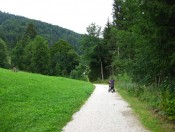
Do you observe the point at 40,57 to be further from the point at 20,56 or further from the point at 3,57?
the point at 3,57

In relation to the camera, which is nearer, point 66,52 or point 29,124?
point 29,124

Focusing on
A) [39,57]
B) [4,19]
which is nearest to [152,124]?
[39,57]

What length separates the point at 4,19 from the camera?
181000 mm

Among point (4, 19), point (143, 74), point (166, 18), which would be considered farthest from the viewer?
point (4, 19)

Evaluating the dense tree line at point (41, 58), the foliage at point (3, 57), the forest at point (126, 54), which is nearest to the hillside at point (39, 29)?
the forest at point (126, 54)

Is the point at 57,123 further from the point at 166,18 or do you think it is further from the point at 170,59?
the point at 166,18

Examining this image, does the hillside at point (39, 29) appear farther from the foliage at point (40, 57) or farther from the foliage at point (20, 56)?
the foliage at point (40, 57)

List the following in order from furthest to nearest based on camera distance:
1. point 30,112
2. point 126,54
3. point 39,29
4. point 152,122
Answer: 1. point 39,29
2. point 126,54
3. point 30,112
4. point 152,122

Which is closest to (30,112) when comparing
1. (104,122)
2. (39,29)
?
(104,122)

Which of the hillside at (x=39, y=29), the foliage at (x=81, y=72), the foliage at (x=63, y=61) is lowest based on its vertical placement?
the foliage at (x=81, y=72)

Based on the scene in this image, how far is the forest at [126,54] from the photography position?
1084 centimetres

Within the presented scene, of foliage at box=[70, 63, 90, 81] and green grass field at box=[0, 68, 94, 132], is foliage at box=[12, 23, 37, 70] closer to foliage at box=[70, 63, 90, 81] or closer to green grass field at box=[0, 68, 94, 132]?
foliage at box=[70, 63, 90, 81]

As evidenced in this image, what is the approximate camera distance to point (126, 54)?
29.8 meters

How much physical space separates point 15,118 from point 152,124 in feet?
20.6
